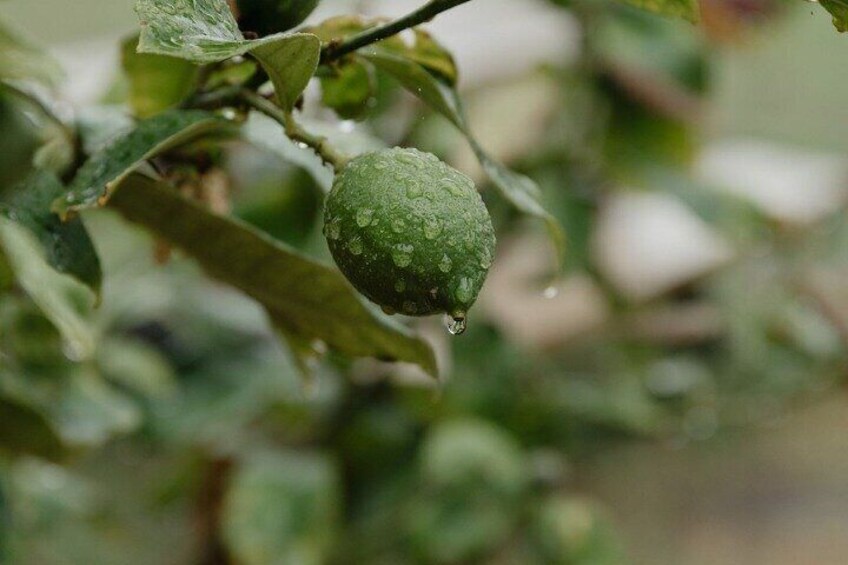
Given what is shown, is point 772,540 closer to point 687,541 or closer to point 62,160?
point 687,541

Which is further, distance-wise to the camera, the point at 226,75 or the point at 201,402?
the point at 201,402

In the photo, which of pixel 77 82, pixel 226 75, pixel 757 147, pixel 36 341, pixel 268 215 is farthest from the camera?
pixel 757 147

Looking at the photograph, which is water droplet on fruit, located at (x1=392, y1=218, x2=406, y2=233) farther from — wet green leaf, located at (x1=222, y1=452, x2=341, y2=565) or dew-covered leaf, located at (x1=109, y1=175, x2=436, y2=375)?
wet green leaf, located at (x1=222, y1=452, x2=341, y2=565)

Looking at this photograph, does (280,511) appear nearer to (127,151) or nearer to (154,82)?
(154,82)

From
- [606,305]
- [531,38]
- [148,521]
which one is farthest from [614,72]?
[148,521]

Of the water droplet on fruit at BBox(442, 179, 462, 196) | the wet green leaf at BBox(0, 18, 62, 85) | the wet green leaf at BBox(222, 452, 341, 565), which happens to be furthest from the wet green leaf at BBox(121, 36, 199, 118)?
the wet green leaf at BBox(222, 452, 341, 565)
